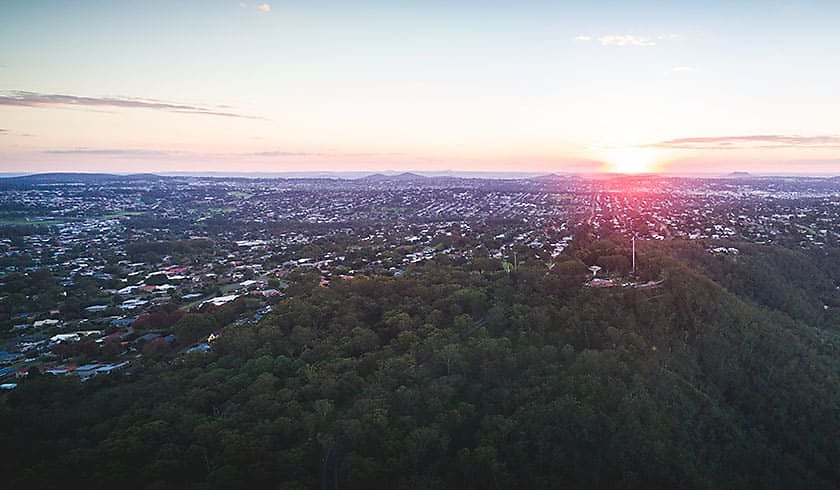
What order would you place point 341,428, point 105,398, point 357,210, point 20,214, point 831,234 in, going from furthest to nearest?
point 357,210 < point 20,214 < point 831,234 < point 105,398 < point 341,428

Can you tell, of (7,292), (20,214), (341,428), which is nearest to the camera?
(341,428)

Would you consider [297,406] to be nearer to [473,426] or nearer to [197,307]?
[473,426]

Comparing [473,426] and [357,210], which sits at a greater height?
[357,210]

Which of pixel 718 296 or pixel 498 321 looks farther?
pixel 718 296

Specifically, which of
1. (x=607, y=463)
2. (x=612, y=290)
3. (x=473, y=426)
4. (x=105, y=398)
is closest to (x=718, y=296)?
(x=612, y=290)

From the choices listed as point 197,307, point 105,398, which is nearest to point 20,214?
point 197,307

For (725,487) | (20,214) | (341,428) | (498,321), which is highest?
(20,214)
